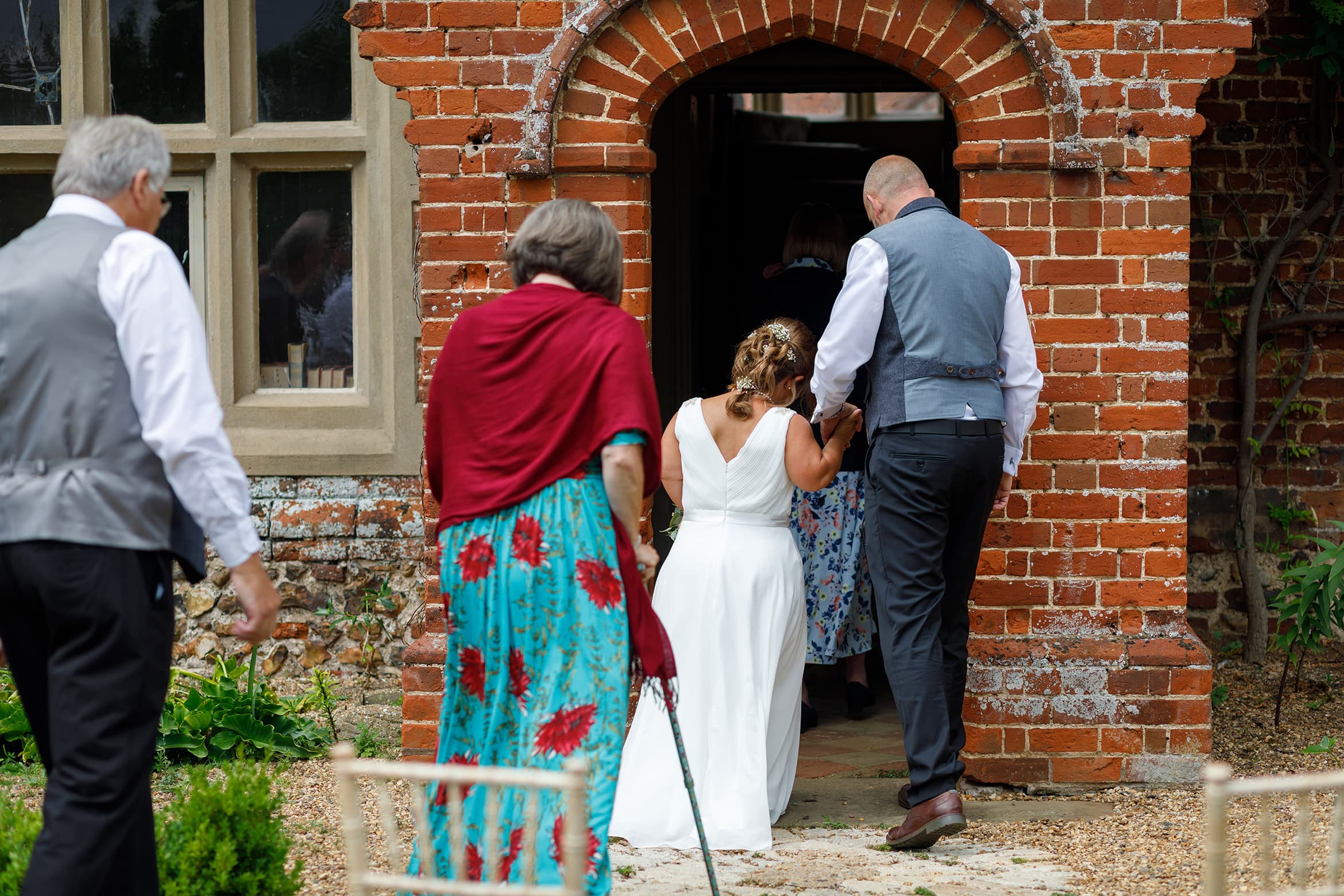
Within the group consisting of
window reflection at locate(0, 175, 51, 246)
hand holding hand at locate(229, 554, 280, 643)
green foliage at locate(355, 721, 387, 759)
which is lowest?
green foliage at locate(355, 721, 387, 759)

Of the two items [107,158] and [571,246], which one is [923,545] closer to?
[571,246]

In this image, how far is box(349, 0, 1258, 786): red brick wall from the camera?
15.1 feet

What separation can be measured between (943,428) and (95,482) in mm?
2414

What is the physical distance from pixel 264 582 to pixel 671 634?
1809 mm

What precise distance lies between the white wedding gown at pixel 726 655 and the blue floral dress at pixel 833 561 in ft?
3.00

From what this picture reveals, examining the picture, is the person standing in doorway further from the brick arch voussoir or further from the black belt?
the black belt

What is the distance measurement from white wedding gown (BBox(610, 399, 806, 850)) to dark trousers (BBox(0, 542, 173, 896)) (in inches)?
71.0

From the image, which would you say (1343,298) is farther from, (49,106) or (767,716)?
(49,106)

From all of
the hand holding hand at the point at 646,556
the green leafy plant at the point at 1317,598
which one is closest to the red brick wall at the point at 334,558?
the hand holding hand at the point at 646,556

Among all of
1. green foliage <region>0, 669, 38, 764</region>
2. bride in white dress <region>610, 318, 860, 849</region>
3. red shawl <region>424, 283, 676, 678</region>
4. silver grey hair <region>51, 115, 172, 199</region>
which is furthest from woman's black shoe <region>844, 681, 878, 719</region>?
silver grey hair <region>51, 115, 172, 199</region>

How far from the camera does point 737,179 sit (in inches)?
386

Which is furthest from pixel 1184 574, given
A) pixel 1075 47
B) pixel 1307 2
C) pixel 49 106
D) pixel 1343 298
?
pixel 49 106

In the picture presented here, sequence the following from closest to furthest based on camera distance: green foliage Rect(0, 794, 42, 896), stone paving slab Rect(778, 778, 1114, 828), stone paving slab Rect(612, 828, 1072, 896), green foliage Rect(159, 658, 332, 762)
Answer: green foliage Rect(0, 794, 42, 896) < stone paving slab Rect(612, 828, 1072, 896) < stone paving slab Rect(778, 778, 1114, 828) < green foliage Rect(159, 658, 332, 762)

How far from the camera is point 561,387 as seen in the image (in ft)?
10.4
